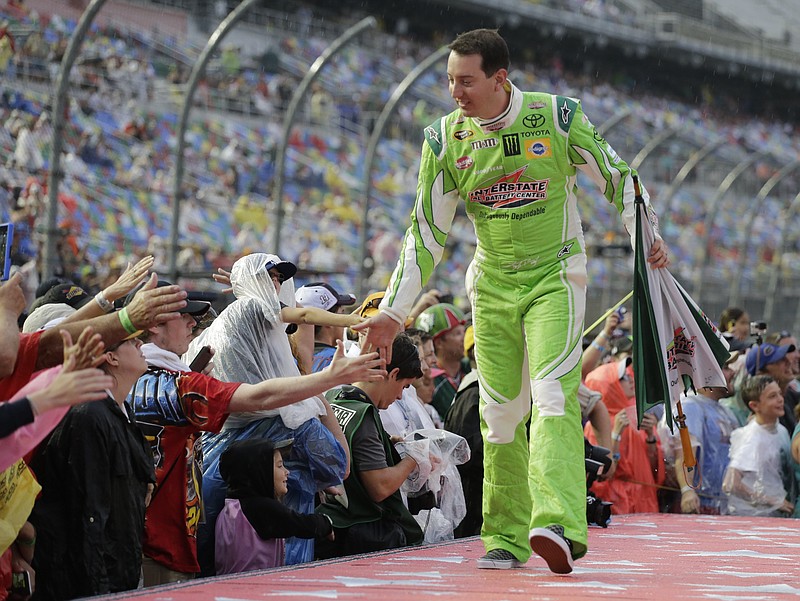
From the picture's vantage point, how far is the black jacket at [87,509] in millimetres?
4125

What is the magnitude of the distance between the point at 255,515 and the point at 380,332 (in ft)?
2.67

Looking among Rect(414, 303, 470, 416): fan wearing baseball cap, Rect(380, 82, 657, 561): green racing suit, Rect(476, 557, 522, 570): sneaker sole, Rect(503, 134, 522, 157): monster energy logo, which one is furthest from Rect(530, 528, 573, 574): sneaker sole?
Rect(414, 303, 470, 416): fan wearing baseball cap

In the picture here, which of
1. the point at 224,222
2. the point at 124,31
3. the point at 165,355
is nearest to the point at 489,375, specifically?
the point at 165,355

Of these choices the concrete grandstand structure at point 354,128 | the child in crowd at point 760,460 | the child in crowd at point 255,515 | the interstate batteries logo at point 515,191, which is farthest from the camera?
the concrete grandstand structure at point 354,128

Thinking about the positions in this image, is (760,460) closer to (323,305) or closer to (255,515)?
(323,305)

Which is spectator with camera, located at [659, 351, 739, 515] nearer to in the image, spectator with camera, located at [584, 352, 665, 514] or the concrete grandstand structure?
spectator with camera, located at [584, 352, 665, 514]

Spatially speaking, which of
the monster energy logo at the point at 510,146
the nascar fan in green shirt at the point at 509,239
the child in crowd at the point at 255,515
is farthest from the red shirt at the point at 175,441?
the monster energy logo at the point at 510,146

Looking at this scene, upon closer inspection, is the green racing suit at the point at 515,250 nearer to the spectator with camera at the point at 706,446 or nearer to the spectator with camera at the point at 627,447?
the spectator with camera at the point at 627,447

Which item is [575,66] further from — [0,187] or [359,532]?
[359,532]

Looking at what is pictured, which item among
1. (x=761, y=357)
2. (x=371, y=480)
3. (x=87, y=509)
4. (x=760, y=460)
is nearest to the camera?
(x=87, y=509)

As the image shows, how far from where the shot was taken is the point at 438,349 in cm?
793

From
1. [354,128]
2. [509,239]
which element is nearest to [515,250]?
[509,239]

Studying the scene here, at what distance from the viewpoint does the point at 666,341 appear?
5.26m

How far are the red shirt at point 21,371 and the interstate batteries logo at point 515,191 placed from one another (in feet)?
6.02
